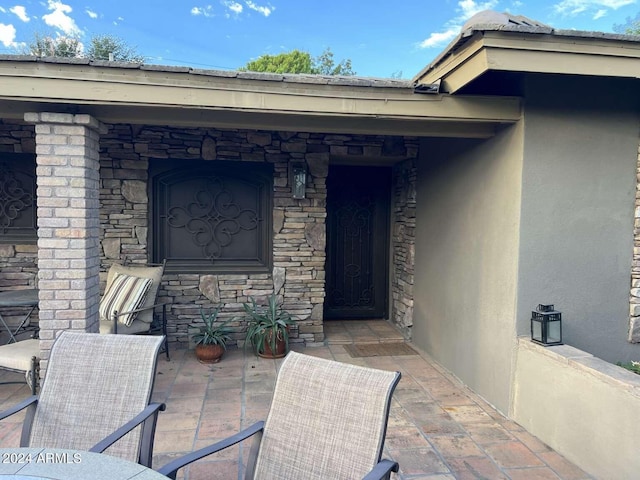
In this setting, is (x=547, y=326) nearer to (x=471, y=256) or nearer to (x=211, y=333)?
(x=471, y=256)

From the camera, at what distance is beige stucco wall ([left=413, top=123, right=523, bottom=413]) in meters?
3.06


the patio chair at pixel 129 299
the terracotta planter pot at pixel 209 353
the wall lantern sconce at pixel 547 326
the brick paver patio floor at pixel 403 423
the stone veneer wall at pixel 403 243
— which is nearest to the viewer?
the brick paver patio floor at pixel 403 423

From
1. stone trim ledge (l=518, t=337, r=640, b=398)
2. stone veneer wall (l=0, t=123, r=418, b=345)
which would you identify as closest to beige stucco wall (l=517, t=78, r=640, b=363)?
stone trim ledge (l=518, t=337, r=640, b=398)

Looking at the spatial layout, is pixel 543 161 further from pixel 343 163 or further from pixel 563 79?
pixel 343 163

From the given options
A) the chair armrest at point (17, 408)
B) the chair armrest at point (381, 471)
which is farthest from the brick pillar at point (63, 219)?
the chair armrest at point (381, 471)

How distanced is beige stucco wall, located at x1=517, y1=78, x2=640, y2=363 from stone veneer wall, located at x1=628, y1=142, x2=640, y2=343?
0.04m

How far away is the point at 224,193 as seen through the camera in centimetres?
463

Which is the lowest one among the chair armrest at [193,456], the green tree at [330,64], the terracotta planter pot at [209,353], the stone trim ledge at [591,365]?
the terracotta planter pot at [209,353]

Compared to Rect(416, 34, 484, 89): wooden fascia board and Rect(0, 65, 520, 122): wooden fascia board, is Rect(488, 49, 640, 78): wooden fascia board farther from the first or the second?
Rect(0, 65, 520, 122): wooden fascia board

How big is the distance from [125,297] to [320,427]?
2741 millimetres

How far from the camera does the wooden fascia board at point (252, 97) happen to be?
270 cm

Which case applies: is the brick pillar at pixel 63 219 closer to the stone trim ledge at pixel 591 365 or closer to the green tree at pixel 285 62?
the stone trim ledge at pixel 591 365

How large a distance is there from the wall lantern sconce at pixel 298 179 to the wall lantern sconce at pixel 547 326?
249 cm

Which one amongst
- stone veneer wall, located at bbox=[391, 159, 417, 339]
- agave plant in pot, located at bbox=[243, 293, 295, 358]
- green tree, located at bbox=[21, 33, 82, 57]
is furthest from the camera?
green tree, located at bbox=[21, 33, 82, 57]
